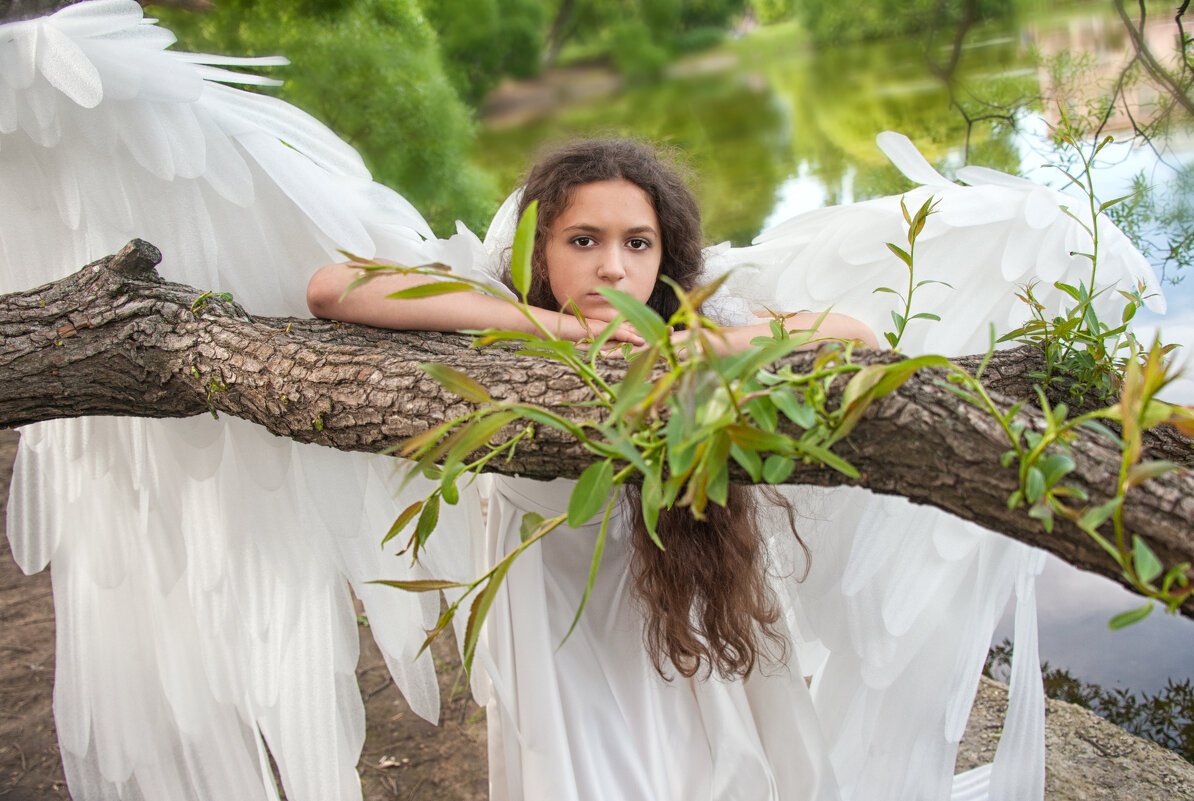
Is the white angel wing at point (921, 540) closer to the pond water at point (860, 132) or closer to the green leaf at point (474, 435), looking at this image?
the pond water at point (860, 132)

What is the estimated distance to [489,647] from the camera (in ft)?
3.20

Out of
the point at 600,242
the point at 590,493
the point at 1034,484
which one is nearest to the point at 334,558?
the point at 600,242

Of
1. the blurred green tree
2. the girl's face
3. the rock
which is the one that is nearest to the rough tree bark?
the girl's face

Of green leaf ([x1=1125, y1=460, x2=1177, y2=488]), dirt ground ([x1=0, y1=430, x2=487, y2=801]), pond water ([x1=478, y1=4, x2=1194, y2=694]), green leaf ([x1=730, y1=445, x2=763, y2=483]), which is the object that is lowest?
dirt ground ([x1=0, y1=430, x2=487, y2=801])

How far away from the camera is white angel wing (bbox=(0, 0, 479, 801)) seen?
2.72ft

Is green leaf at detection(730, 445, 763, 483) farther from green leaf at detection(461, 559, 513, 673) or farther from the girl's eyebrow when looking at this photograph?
the girl's eyebrow

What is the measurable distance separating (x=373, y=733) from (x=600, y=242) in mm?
875

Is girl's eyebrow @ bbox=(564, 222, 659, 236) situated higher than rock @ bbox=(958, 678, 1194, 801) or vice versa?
girl's eyebrow @ bbox=(564, 222, 659, 236)

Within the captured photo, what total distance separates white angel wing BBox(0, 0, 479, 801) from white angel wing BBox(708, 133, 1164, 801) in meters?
0.39

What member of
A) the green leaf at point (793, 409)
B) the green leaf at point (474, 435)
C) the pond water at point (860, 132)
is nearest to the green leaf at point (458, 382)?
the green leaf at point (474, 435)

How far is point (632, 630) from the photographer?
0.97 m

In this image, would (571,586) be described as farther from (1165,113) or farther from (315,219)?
(1165,113)

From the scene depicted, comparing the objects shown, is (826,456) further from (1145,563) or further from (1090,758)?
(1090,758)

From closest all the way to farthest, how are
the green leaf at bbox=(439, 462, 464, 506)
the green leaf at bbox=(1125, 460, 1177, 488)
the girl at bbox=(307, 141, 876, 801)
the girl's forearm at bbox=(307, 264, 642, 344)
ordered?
the green leaf at bbox=(1125, 460, 1177, 488) < the green leaf at bbox=(439, 462, 464, 506) < the girl's forearm at bbox=(307, 264, 642, 344) < the girl at bbox=(307, 141, 876, 801)
